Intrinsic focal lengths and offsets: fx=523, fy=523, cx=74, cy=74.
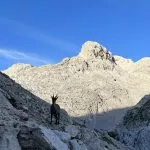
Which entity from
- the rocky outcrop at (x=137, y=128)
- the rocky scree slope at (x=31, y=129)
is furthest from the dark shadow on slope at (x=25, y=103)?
the rocky outcrop at (x=137, y=128)

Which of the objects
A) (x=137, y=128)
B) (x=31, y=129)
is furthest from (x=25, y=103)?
(x=137, y=128)

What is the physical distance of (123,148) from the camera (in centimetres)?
4012

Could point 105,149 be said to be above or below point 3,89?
below

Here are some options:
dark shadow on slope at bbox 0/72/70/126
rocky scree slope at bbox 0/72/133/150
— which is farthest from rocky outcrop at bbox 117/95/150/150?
dark shadow on slope at bbox 0/72/70/126

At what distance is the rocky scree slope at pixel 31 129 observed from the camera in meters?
25.0

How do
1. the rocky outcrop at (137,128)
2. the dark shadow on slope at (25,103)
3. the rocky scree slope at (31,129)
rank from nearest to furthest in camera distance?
the rocky scree slope at (31,129) < the dark shadow on slope at (25,103) < the rocky outcrop at (137,128)

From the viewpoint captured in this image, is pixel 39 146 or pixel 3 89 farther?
Result: pixel 3 89

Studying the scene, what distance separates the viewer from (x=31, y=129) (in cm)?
2542

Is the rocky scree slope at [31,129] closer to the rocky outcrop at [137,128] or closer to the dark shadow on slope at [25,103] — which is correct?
the dark shadow on slope at [25,103]

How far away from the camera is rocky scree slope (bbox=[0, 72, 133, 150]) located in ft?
82.2

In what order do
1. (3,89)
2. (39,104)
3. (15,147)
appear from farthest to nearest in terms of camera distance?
(39,104)
(3,89)
(15,147)

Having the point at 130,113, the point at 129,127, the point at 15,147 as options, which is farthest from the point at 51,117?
the point at 130,113

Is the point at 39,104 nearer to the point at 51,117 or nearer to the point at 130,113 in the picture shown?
the point at 51,117

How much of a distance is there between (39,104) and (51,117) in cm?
484
